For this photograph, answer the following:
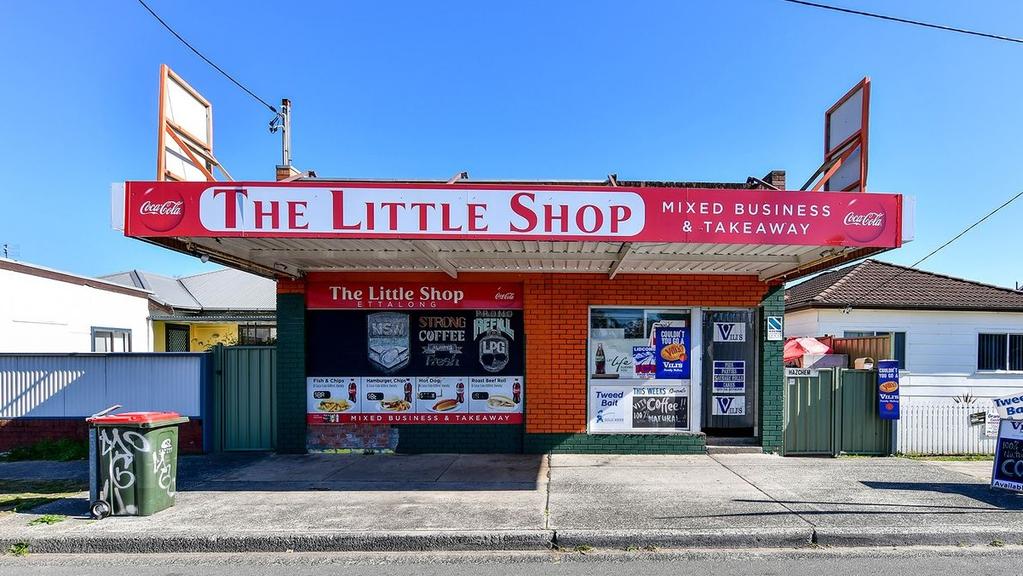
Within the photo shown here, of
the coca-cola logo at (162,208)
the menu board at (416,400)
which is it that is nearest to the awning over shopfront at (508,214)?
the coca-cola logo at (162,208)

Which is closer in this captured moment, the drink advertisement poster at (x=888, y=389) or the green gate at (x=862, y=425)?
the drink advertisement poster at (x=888, y=389)

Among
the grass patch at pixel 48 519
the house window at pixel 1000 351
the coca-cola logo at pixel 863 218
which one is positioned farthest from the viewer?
the house window at pixel 1000 351

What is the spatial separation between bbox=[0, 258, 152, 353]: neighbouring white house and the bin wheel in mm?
8818

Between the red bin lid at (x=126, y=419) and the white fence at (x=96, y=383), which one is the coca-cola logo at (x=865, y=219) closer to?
the red bin lid at (x=126, y=419)

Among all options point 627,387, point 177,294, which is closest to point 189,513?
point 627,387

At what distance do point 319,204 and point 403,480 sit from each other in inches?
147

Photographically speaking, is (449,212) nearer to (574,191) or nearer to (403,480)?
(574,191)

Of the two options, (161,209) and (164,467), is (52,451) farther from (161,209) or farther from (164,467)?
(161,209)

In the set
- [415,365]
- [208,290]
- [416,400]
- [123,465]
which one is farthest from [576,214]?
[208,290]

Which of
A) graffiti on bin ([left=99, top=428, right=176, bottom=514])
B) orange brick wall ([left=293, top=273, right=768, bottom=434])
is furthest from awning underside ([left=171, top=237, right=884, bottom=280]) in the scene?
graffiti on bin ([left=99, top=428, right=176, bottom=514])

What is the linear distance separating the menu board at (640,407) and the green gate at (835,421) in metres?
1.66

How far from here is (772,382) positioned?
8.95 meters

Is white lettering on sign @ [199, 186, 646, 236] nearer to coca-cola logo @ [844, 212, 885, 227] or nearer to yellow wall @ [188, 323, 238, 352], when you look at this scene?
coca-cola logo @ [844, 212, 885, 227]

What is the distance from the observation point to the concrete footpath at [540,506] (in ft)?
17.8
